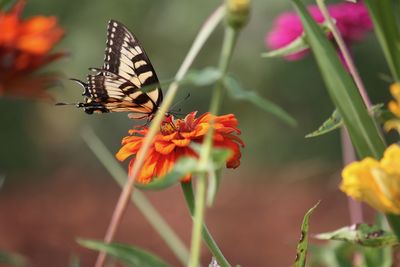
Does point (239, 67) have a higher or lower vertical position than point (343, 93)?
higher

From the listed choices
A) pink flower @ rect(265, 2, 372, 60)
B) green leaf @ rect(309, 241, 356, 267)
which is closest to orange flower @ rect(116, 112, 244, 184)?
green leaf @ rect(309, 241, 356, 267)

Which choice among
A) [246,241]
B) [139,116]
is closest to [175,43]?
[246,241]

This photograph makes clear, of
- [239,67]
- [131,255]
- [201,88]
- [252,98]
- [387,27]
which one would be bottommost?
[131,255]

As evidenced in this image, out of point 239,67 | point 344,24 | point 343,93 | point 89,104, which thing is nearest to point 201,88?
point 239,67

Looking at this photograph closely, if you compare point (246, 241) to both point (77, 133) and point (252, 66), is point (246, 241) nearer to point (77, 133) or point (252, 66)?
point (252, 66)

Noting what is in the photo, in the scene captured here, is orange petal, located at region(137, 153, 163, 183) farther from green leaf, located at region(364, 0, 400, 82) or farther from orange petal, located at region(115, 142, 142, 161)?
green leaf, located at region(364, 0, 400, 82)

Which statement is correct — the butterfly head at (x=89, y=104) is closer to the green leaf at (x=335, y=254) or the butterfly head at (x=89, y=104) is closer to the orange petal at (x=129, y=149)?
the orange petal at (x=129, y=149)

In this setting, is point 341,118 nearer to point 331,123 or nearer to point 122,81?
point 331,123
